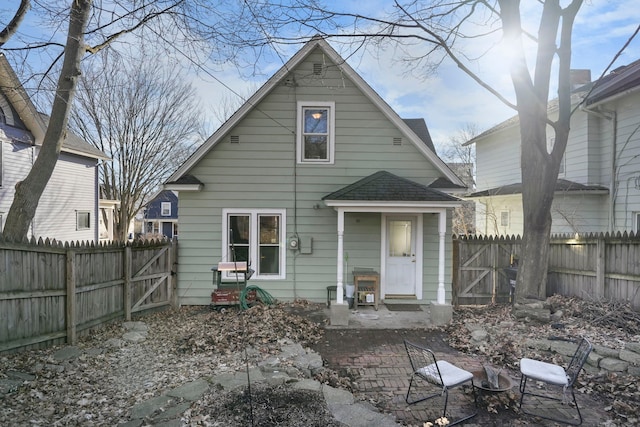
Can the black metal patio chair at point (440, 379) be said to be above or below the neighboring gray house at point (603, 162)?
below

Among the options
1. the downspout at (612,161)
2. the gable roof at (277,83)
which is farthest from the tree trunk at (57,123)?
the downspout at (612,161)

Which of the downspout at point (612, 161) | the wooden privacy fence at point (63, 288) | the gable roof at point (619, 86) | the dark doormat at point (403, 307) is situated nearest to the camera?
the wooden privacy fence at point (63, 288)

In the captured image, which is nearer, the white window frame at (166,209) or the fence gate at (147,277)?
the fence gate at (147,277)

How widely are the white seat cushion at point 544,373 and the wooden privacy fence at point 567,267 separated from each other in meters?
4.36

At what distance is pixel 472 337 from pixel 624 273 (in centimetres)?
366

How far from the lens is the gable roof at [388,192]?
24.9ft

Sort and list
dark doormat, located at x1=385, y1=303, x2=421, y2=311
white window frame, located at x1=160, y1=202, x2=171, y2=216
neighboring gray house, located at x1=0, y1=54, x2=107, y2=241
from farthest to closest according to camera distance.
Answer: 1. white window frame, located at x1=160, y1=202, x2=171, y2=216
2. neighboring gray house, located at x1=0, y1=54, x2=107, y2=241
3. dark doormat, located at x1=385, y1=303, x2=421, y2=311

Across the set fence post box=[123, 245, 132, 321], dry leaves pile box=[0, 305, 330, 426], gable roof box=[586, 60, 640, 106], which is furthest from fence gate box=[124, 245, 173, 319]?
gable roof box=[586, 60, 640, 106]

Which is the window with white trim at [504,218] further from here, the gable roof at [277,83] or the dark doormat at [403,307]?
the dark doormat at [403,307]

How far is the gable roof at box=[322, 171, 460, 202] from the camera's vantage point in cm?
759

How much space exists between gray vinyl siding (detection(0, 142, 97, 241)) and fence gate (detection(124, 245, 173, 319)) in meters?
8.21

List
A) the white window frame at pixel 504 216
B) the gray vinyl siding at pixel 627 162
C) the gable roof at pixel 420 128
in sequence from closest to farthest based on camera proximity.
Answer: the gray vinyl siding at pixel 627 162, the gable roof at pixel 420 128, the white window frame at pixel 504 216

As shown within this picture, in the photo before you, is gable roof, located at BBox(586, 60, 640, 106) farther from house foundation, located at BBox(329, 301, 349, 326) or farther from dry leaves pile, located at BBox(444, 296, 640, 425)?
house foundation, located at BBox(329, 301, 349, 326)

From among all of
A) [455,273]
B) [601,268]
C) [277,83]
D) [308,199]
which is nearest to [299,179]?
[308,199]
